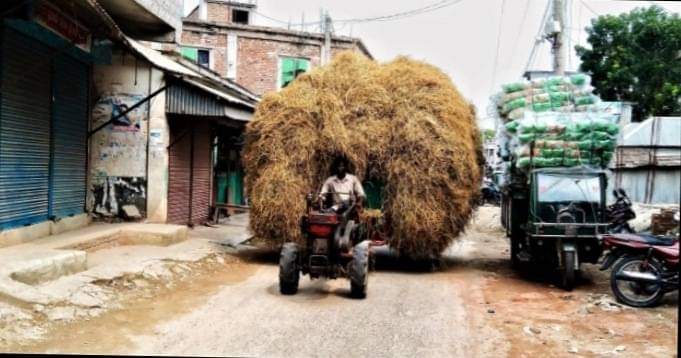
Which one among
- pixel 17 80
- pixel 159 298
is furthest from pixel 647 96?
pixel 17 80

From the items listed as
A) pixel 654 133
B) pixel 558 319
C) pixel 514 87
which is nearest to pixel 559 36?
pixel 514 87

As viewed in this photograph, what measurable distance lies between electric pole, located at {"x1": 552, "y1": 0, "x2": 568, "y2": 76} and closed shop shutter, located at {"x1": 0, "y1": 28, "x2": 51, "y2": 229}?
1099 cm

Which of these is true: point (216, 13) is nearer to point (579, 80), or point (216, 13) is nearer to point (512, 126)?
point (512, 126)

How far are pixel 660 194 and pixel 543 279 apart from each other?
234 cm

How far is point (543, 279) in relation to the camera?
1001cm

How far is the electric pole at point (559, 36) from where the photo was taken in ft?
48.1

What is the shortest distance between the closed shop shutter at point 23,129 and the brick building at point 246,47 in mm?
12582

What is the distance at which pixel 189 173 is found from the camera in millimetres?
15336

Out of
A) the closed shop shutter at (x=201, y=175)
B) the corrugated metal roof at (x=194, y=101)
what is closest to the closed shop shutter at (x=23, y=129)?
the corrugated metal roof at (x=194, y=101)

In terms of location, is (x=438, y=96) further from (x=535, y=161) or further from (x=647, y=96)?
(x=647, y=96)

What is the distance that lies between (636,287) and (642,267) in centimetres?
29

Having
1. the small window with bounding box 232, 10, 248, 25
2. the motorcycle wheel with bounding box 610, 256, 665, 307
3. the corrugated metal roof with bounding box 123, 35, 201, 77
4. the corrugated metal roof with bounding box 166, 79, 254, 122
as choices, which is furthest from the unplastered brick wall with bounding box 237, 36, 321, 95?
the motorcycle wheel with bounding box 610, 256, 665, 307

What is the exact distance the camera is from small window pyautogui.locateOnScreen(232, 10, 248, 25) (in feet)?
74.6

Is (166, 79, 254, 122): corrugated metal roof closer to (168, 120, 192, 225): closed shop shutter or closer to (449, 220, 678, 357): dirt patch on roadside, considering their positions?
(168, 120, 192, 225): closed shop shutter
